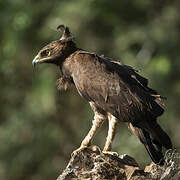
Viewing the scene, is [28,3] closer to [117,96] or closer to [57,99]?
[57,99]

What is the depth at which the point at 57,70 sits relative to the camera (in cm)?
1547

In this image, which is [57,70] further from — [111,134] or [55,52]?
[111,134]

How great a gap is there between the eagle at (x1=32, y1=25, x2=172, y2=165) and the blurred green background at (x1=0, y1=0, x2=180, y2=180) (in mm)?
6663

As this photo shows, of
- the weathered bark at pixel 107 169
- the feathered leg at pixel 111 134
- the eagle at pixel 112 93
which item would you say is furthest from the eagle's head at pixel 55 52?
the weathered bark at pixel 107 169

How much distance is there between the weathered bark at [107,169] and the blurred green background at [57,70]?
707 centimetres

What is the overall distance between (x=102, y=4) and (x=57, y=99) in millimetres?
2512

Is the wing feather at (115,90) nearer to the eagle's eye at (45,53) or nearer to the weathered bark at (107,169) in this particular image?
the eagle's eye at (45,53)

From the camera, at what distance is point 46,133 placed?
1594 cm

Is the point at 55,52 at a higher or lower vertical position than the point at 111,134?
higher

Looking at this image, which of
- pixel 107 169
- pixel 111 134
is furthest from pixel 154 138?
pixel 107 169

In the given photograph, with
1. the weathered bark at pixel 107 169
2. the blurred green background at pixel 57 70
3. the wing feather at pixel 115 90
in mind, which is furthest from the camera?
the blurred green background at pixel 57 70

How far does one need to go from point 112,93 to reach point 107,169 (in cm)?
94

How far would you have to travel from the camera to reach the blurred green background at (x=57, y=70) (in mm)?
15062

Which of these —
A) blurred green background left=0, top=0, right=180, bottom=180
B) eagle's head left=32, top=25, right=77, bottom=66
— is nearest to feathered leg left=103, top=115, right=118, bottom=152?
eagle's head left=32, top=25, right=77, bottom=66
